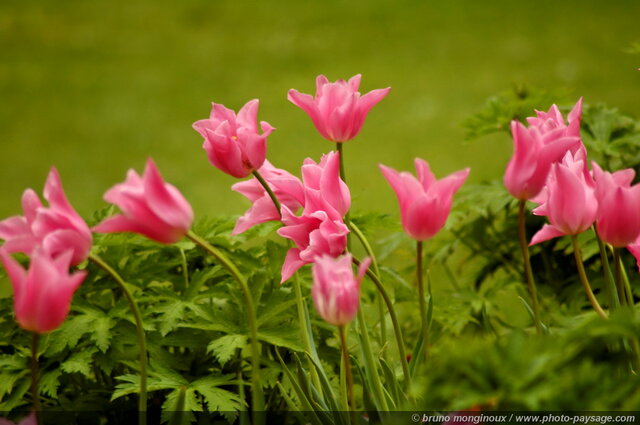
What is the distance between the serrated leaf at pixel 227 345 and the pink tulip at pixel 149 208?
46 centimetres

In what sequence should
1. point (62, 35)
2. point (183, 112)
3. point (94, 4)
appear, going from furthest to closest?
1. point (94, 4)
2. point (62, 35)
3. point (183, 112)

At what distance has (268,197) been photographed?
1.14m

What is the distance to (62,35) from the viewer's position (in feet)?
22.3

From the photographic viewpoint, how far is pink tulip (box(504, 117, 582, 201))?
36.1 inches

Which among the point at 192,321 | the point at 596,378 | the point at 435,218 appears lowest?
the point at 192,321

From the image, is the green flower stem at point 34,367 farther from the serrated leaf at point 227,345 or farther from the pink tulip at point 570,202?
the pink tulip at point 570,202

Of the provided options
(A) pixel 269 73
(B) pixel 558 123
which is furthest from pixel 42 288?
(A) pixel 269 73

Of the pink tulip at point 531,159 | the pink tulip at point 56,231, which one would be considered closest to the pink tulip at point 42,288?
the pink tulip at point 56,231

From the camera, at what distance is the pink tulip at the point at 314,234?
100 cm

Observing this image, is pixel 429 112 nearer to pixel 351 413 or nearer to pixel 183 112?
pixel 183 112

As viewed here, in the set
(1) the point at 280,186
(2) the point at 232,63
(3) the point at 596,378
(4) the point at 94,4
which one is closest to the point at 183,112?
(2) the point at 232,63

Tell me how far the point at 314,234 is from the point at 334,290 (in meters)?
0.15

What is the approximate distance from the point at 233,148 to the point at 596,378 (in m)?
0.54

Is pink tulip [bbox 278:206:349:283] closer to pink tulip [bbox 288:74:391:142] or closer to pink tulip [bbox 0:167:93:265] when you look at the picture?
pink tulip [bbox 288:74:391:142]
